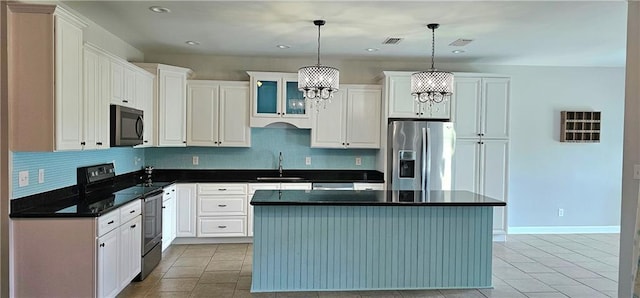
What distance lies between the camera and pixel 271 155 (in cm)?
572

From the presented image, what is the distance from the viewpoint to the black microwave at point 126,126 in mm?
3754

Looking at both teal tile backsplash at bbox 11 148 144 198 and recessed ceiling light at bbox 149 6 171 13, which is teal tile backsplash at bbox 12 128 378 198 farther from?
recessed ceiling light at bbox 149 6 171 13

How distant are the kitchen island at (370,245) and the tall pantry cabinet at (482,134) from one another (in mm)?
1860

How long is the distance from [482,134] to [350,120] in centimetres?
178

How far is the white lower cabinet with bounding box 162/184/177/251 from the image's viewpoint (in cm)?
463

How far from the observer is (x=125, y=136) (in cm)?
395

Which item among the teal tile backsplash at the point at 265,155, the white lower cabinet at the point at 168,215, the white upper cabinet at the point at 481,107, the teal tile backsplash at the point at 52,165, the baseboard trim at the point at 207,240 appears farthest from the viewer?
the teal tile backsplash at the point at 265,155

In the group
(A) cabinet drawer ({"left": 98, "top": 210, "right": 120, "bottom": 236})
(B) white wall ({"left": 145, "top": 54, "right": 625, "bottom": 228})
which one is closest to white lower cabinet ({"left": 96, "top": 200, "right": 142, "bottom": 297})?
(A) cabinet drawer ({"left": 98, "top": 210, "right": 120, "bottom": 236})

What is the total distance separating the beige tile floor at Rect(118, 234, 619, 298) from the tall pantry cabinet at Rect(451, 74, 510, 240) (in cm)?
77

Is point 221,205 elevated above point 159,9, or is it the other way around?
point 159,9

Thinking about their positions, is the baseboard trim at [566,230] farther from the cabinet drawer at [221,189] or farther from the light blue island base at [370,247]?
the cabinet drawer at [221,189]

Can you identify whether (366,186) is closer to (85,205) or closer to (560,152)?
(560,152)

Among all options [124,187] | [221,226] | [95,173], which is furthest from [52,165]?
[221,226]

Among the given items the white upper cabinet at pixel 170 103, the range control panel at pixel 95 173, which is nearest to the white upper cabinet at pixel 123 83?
the white upper cabinet at pixel 170 103
